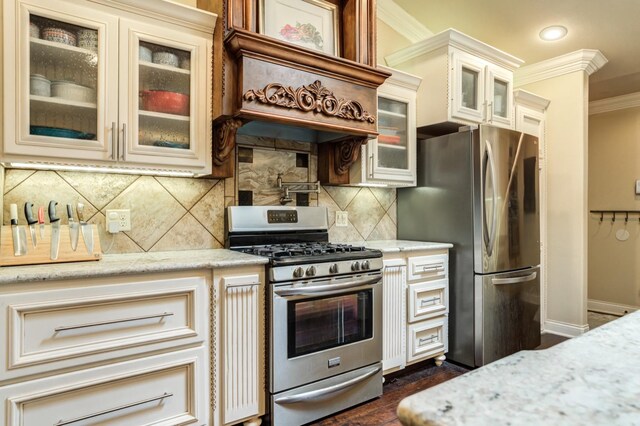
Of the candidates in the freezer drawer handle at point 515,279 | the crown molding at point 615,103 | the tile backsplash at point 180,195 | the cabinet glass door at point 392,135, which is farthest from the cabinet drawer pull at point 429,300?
the crown molding at point 615,103

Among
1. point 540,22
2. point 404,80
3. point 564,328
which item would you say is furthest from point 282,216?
point 564,328

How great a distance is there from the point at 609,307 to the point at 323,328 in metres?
4.45

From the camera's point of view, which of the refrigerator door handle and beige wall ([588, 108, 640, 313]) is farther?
beige wall ([588, 108, 640, 313])

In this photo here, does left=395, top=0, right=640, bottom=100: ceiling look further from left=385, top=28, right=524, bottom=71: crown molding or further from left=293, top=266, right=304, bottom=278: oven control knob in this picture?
left=293, top=266, right=304, bottom=278: oven control knob

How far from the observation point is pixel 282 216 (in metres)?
2.50

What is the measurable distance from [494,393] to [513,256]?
2.67 metres

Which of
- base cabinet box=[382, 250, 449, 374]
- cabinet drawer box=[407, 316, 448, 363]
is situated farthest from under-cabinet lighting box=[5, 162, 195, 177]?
cabinet drawer box=[407, 316, 448, 363]

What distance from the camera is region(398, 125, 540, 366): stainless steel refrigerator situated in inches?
106

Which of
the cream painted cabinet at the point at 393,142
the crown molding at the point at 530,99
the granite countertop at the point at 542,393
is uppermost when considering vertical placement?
the crown molding at the point at 530,99

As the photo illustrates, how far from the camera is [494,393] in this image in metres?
0.48

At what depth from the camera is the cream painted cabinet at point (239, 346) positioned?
Answer: 5.85ft

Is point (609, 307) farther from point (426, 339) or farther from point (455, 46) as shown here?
point (455, 46)

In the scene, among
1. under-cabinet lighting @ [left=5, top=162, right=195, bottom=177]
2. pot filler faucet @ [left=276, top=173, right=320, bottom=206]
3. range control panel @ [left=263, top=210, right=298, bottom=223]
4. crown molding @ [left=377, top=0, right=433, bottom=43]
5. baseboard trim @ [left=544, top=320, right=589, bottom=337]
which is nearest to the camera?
under-cabinet lighting @ [left=5, top=162, right=195, bottom=177]

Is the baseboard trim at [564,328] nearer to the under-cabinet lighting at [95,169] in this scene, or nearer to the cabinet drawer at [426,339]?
the cabinet drawer at [426,339]
